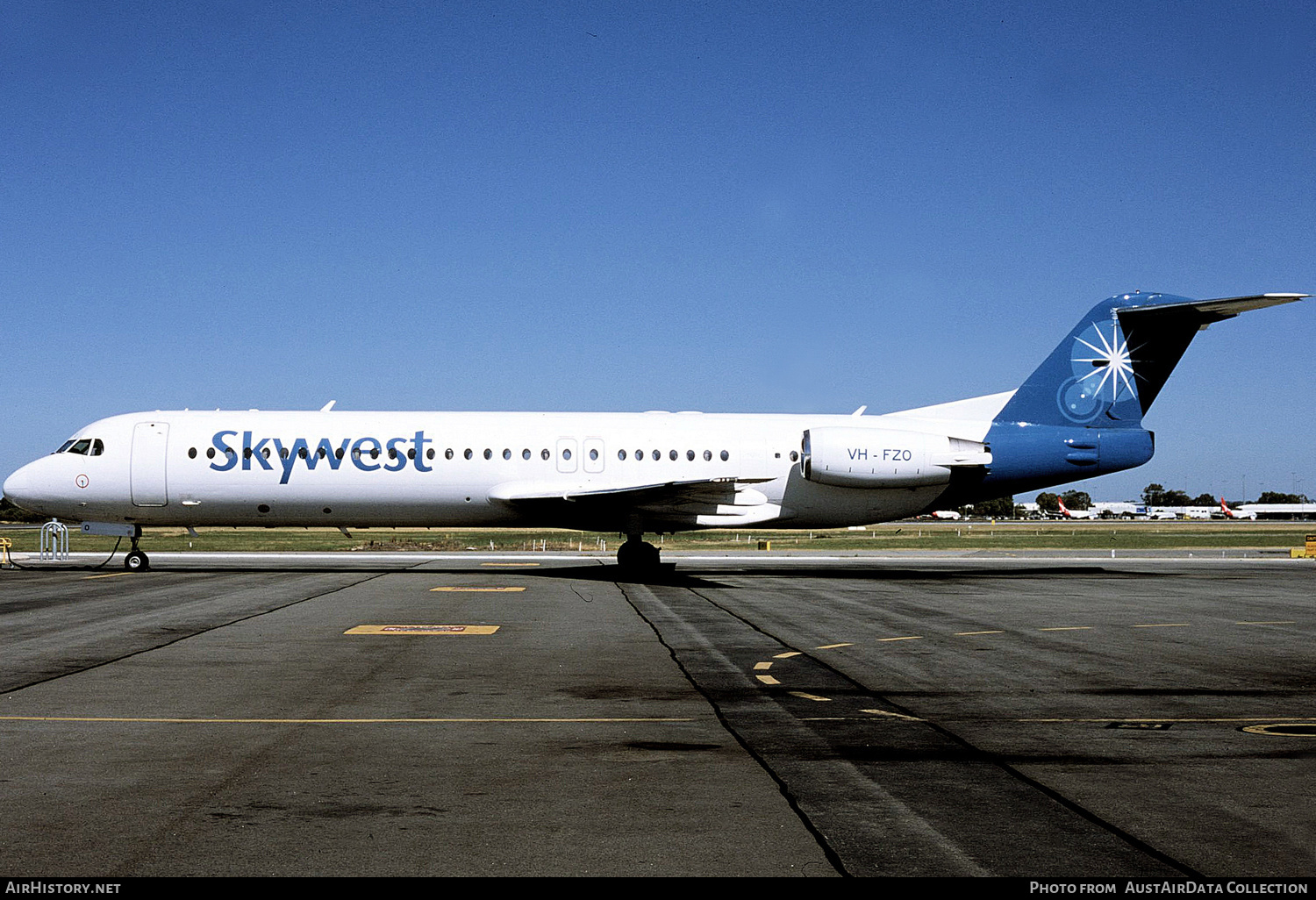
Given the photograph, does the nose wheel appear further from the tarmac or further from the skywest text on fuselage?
the tarmac

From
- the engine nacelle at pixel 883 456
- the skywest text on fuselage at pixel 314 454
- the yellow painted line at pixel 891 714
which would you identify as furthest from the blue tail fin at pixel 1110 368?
the yellow painted line at pixel 891 714

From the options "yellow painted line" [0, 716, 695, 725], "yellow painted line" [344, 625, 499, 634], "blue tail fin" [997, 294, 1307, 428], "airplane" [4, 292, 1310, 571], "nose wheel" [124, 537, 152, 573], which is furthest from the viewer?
"blue tail fin" [997, 294, 1307, 428]

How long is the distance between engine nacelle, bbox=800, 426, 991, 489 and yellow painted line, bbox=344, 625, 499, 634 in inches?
530

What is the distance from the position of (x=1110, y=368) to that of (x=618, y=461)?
13.7m

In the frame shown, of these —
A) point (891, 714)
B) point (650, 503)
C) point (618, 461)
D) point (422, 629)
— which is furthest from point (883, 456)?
point (891, 714)

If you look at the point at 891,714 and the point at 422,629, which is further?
the point at 422,629

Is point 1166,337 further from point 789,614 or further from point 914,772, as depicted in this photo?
point 914,772

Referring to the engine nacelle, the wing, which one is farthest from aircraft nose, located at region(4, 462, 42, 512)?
the engine nacelle

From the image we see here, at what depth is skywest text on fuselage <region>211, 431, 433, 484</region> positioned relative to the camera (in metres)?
26.9

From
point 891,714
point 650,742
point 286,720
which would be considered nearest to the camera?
point 650,742

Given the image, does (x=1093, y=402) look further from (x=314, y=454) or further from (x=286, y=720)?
(x=286, y=720)

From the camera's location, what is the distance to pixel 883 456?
2769 cm

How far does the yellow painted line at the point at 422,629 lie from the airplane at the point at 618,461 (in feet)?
32.8

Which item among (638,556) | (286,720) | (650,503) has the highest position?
(650,503)
